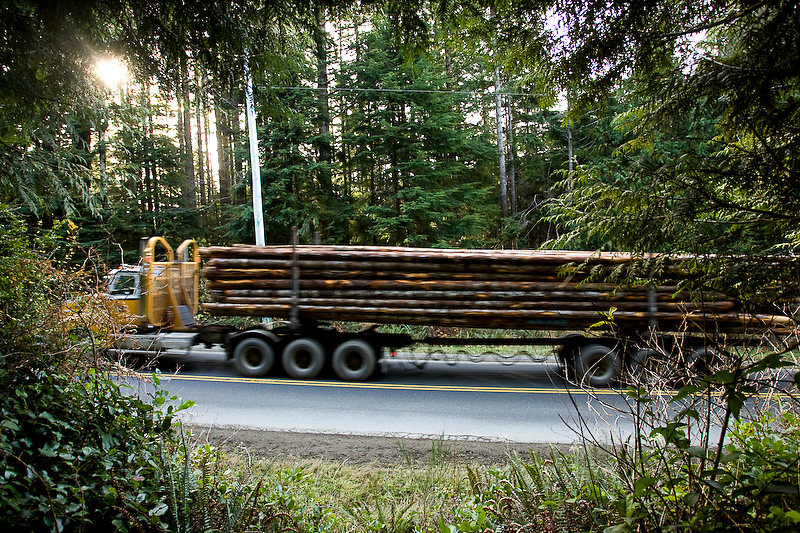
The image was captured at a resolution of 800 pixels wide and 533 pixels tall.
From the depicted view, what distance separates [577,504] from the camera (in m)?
2.64

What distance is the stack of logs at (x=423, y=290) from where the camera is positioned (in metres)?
8.34

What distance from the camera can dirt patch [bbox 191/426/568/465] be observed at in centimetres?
504

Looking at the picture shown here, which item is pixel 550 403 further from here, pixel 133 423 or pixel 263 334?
pixel 133 423

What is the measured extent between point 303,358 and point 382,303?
1.98m

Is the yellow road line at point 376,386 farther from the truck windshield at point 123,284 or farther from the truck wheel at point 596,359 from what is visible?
the truck windshield at point 123,284

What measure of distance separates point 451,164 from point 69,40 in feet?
56.1

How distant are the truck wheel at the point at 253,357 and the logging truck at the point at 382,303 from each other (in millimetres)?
20

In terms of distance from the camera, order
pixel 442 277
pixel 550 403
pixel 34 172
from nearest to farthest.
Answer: pixel 34 172
pixel 550 403
pixel 442 277

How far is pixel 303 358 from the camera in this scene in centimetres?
908

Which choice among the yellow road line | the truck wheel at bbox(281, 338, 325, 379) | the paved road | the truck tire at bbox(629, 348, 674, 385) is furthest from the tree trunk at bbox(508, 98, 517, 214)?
the truck tire at bbox(629, 348, 674, 385)

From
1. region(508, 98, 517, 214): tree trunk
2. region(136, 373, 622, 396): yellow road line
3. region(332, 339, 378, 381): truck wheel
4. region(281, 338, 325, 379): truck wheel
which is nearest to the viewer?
region(136, 373, 622, 396): yellow road line

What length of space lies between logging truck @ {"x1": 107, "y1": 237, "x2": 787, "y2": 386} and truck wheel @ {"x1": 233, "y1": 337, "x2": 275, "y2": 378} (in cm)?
2

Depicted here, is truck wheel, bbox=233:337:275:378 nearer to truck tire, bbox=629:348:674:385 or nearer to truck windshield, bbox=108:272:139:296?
truck windshield, bbox=108:272:139:296

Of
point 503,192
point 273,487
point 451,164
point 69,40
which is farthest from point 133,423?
point 503,192
